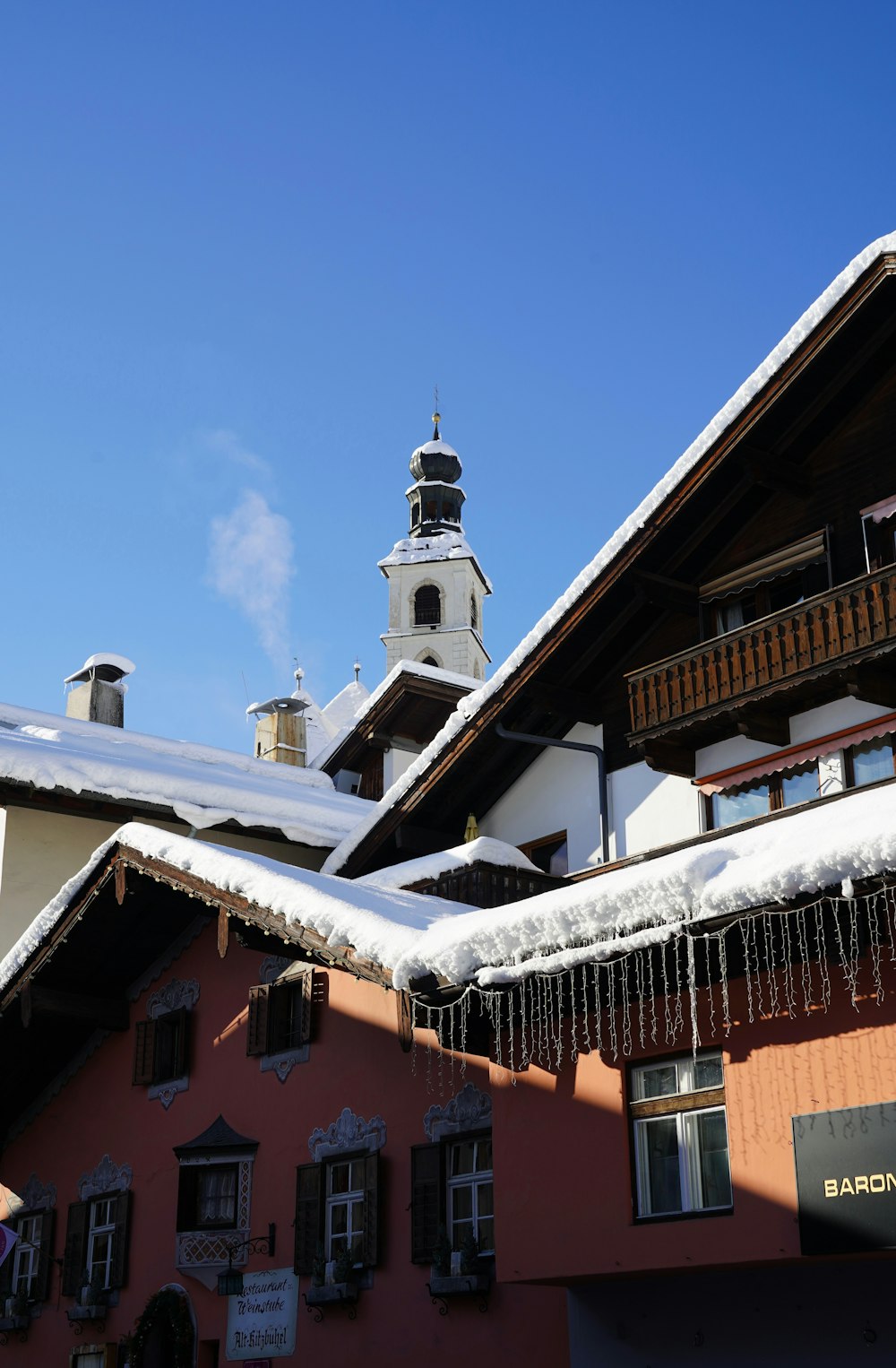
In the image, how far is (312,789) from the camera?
25.0 metres

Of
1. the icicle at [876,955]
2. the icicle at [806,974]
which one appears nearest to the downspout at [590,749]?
the icicle at [806,974]

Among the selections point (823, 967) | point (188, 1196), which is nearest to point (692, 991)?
point (823, 967)

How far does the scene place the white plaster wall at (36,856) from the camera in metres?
20.3

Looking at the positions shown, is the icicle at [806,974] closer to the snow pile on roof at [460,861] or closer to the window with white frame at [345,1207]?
the window with white frame at [345,1207]

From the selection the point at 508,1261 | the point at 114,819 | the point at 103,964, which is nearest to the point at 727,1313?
the point at 508,1261

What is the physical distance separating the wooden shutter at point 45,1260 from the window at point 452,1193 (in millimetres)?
5949

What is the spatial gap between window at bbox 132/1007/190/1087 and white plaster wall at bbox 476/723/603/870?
13.3 ft

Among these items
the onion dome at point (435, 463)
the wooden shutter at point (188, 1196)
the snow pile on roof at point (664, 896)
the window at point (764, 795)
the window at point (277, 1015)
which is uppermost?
the onion dome at point (435, 463)

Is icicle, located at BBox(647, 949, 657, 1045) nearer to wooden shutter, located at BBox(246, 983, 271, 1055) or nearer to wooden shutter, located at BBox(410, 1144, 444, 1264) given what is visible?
wooden shutter, located at BBox(410, 1144, 444, 1264)

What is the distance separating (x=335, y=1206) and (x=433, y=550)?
53.9 m

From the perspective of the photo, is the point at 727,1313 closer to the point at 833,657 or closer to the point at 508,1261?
the point at 508,1261

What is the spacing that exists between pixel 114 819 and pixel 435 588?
4571 centimetres

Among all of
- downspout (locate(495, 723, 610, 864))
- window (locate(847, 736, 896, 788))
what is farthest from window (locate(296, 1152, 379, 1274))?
window (locate(847, 736, 896, 788))

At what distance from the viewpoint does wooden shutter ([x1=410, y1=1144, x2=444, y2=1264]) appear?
13336 millimetres
